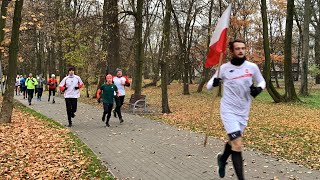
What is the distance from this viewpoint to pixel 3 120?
13.5 metres

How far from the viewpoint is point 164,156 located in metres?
8.59

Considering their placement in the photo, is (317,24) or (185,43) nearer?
(185,43)

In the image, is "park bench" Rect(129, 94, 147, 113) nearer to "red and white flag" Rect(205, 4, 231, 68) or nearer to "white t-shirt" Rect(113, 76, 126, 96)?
"white t-shirt" Rect(113, 76, 126, 96)

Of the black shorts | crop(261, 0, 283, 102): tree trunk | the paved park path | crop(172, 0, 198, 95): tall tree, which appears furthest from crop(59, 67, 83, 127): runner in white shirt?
crop(172, 0, 198, 95): tall tree

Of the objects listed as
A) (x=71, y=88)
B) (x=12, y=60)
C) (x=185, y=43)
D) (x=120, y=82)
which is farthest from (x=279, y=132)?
(x=185, y=43)

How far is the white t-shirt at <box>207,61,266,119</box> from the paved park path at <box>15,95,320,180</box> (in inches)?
57.1

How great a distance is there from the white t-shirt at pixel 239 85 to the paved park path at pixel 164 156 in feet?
4.76

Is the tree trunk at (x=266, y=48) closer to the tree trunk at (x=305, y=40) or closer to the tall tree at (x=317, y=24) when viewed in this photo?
the tree trunk at (x=305, y=40)

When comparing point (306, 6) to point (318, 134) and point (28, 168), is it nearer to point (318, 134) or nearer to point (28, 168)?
point (318, 134)

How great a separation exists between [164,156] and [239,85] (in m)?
3.37

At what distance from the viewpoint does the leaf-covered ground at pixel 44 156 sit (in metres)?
7.32

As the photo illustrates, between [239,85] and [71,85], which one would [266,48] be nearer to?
[71,85]

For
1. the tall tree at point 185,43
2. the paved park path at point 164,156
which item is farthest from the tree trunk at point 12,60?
the tall tree at point 185,43

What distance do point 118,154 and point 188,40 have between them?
2924cm
